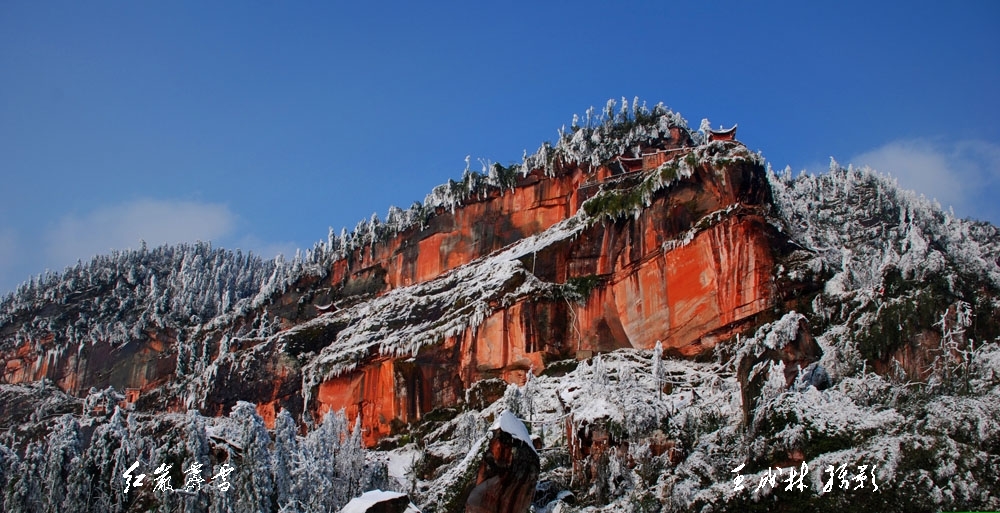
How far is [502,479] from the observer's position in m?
42.9

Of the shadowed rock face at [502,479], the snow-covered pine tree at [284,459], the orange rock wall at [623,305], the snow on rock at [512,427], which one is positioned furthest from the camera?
the orange rock wall at [623,305]

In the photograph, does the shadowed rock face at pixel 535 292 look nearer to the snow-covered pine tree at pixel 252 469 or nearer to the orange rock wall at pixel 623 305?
the orange rock wall at pixel 623 305

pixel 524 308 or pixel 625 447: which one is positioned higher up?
pixel 524 308

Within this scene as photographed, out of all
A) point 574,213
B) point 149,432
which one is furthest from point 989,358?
point 149,432

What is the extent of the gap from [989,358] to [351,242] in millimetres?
68432

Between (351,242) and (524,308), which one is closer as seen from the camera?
(524,308)

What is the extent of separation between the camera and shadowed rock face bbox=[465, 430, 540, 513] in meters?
42.7

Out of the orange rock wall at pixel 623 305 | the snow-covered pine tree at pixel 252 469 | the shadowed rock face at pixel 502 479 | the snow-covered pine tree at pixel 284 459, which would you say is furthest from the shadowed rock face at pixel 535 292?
the shadowed rock face at pixel 502 479

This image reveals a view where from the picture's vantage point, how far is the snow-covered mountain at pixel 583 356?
43844mm

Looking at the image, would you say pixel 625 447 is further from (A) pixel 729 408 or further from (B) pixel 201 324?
(B) pixel 201 324

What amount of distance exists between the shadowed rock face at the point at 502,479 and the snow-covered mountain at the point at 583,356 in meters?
0.34

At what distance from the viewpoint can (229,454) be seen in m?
52.3

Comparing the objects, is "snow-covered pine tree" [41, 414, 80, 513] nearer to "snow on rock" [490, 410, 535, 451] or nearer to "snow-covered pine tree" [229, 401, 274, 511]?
"snow-covered pine tree" [229, 401, 274, 511]

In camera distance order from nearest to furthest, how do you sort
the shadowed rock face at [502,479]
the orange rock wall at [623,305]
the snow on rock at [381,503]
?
the snow on rock at [381,503], the shadowed rock face at [502,479], the orange rock wall at [623,305]
